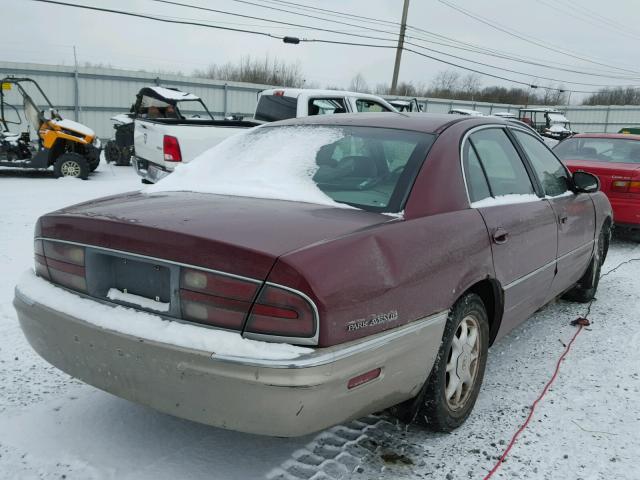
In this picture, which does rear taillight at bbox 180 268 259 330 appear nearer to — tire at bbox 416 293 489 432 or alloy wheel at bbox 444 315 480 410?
tire at bbox 416 293 489 432

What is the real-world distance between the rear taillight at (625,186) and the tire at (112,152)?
11.3 meters

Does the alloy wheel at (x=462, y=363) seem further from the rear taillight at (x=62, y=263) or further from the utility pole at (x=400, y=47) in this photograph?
the utility pole at (x=400, y=47)

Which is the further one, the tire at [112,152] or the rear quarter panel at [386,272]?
the tire at [112,152]

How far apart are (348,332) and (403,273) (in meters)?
0.39

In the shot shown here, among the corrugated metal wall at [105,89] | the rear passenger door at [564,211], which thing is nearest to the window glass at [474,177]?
the rear passenger door at [564,211]

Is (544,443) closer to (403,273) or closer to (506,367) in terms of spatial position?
(506,367)

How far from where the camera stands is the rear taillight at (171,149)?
7508mm

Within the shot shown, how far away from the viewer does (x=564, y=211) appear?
407cm

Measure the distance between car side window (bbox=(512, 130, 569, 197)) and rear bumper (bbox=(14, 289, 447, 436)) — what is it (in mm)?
1999

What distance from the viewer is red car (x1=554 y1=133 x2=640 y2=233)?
714 cm

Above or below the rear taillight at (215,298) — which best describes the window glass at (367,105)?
above

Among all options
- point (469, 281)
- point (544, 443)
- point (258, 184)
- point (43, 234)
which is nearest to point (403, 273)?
point (469, 281)

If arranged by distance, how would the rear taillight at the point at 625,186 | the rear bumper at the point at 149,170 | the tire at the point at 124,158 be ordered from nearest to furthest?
the rear taillight at the point at 625,186 < the rear bumper at the point at 149,170 < the tire at the point at 124,158

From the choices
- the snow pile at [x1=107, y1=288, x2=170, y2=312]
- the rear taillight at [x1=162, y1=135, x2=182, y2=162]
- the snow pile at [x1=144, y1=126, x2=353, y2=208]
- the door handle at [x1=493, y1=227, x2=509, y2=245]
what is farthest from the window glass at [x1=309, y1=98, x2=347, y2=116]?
the snow pile at [x1=107, y1=288, x2=170, y2=312]
